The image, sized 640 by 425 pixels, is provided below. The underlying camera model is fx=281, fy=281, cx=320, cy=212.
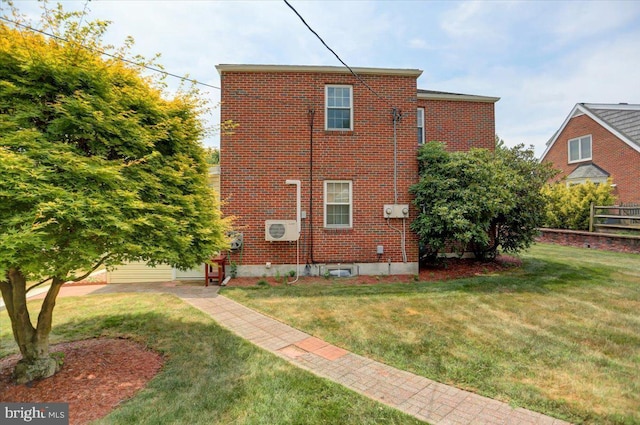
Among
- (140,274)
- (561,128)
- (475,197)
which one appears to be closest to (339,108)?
(475,197)

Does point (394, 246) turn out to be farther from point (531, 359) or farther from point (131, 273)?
point (131, 273)

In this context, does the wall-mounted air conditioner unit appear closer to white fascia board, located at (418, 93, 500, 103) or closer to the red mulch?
the red mulch

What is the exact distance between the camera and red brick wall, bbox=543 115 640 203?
15703mm

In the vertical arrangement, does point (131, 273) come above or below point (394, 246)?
below

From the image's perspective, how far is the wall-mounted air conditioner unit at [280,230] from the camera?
26.2ft

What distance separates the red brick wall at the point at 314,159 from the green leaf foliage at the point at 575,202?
30.2 feet

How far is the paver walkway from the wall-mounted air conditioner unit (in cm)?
280

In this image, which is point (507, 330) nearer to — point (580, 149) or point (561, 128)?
point (580, 149)

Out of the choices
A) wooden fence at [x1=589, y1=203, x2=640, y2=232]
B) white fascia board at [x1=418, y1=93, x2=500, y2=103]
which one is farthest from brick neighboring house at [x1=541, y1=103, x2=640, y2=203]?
white fascia board at [x1=418, y1=93, x2=500, y2=103]

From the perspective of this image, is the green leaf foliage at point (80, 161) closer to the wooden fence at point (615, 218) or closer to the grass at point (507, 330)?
the grass at point (507, 330)

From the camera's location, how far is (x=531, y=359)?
3.71 m

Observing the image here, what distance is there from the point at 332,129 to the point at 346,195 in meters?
2.05

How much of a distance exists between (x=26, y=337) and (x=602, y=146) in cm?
2594

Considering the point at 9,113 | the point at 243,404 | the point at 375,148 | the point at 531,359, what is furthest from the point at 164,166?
the point at 375,148
